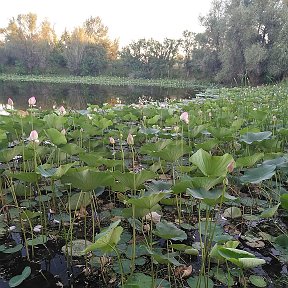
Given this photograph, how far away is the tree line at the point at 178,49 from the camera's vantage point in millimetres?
17031

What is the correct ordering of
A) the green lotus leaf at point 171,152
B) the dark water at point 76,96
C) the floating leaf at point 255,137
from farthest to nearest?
the dark water at point 76,96, the floating leaf at point 255,137, the green lotus leaf at point 171,152

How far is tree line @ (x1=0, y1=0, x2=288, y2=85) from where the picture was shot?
17031 mm

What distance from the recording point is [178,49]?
30109 millimetres

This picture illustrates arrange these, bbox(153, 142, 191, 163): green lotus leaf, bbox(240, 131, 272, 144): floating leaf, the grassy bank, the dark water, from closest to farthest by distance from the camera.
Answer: bbox(153, 142, 191, 163): green lotus leaf < bbox(240, 131, 272, 144): floating leaf < the dark water < the grassy bank

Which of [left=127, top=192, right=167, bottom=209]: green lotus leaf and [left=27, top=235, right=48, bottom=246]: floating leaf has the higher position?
[left=127, top=192, right=167, bottom=209]: green lotus leaf

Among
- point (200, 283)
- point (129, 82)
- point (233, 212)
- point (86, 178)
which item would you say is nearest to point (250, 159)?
point (233, 212)

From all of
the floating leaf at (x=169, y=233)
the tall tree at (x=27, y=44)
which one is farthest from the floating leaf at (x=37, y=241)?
the tall tree at (x=27, y=44)

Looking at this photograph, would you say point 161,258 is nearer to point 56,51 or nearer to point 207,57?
point 207,57

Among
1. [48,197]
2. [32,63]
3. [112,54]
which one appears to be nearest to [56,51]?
[32,63]

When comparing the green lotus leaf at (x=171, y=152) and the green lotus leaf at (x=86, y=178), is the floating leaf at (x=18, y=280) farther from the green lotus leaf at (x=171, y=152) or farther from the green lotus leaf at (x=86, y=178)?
the green lotus leaf at (x=171, y=152)

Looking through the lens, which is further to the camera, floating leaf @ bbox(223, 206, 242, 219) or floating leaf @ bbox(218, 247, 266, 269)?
floating leaf @ bbox(223, 206, 242, 219)

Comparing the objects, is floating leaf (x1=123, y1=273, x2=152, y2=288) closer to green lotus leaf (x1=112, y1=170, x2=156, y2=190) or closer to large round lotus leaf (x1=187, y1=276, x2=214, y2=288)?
large round lotus leaf (x1=187, y1=276, x2=214, y2=288)

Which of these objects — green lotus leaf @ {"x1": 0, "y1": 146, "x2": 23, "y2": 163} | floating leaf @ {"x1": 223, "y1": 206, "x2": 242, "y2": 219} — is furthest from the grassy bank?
green lotus leaf @ {"x1": 0, "y1": 146, "x2": 23, "y2": 163}

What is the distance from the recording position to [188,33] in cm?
2919
